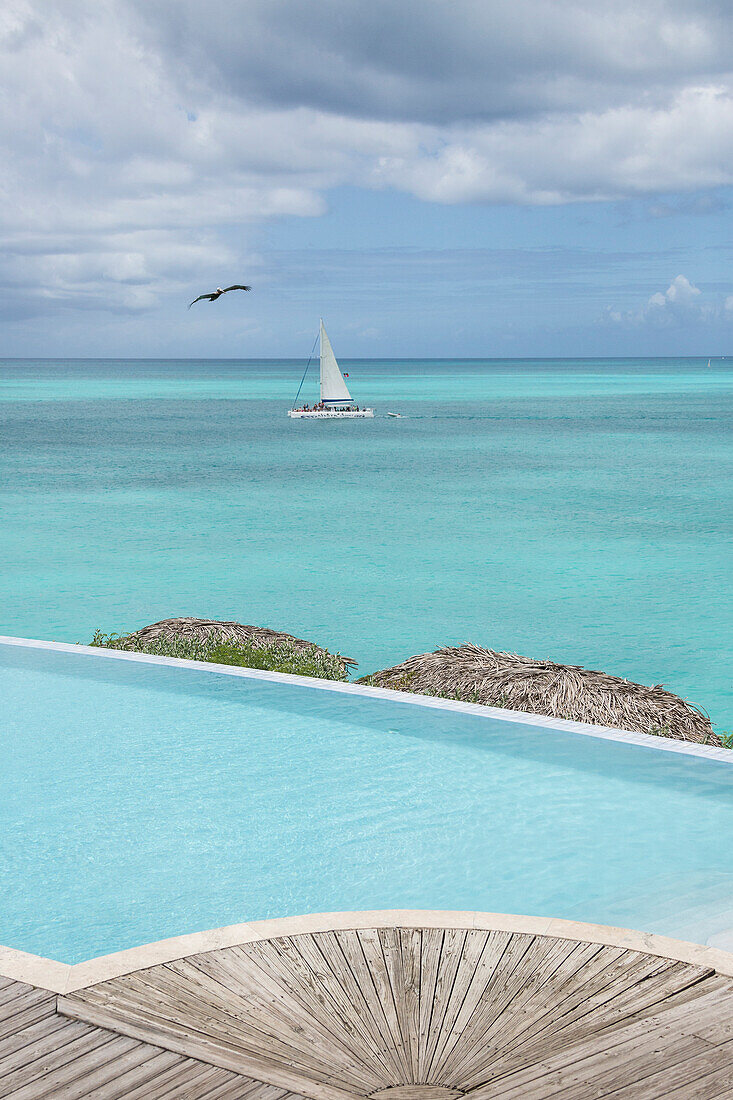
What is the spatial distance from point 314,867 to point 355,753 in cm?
155

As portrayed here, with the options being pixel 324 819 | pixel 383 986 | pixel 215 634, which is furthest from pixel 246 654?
pixel 383 986

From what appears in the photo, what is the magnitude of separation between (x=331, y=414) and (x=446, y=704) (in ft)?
192

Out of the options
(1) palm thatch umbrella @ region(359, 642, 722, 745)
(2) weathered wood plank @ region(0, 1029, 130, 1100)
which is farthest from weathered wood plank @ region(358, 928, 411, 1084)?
(1) palm thatch umbrella @ region(359, 642, 722, 745)

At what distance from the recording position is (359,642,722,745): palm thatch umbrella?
8.45 meters

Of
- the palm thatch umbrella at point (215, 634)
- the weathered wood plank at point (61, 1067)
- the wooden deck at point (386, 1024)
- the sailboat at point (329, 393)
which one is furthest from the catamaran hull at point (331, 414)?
the weathered wood plank at point (61, 1067)

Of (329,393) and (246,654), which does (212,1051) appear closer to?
(246,654)

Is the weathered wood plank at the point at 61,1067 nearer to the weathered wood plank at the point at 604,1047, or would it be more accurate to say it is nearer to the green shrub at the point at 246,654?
the weathered wood plank at the point at 604,1047

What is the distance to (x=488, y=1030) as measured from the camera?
127 inches

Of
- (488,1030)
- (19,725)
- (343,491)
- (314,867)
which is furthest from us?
(343,491)

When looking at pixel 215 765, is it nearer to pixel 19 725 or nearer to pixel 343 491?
pixel 19 725

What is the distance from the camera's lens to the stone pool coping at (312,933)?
11.7 feet

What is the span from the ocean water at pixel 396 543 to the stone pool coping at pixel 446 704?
5116 millimetres

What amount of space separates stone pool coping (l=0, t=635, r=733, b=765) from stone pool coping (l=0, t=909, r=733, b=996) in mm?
3034

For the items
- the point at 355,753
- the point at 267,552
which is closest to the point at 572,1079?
the point at 355,753
